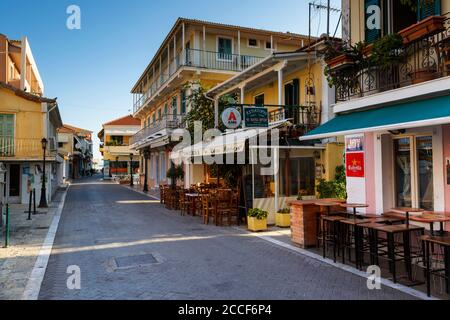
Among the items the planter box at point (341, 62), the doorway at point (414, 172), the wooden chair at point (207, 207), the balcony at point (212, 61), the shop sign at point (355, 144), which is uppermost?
the balcony at point (212, 61)

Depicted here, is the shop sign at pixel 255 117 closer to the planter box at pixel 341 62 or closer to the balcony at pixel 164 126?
the planter box at pixel 341 62

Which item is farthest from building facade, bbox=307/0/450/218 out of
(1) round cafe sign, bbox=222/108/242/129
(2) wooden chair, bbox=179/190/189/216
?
(2) wooden chair, bbox=179/190/189/216

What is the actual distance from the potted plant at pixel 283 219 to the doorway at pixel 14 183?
15.0 m

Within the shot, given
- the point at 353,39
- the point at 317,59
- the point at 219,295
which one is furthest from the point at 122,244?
the point at 317,59

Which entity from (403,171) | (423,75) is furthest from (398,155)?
(423,75)

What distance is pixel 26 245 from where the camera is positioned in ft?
31.8

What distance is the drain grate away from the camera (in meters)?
7.58

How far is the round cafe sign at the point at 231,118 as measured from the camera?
12906 mm

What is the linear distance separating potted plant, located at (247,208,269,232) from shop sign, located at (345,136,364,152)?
3.38 metres

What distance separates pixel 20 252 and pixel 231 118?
756 centimetres

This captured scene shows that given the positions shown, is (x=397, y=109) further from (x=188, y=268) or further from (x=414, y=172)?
(x=188, y=268)

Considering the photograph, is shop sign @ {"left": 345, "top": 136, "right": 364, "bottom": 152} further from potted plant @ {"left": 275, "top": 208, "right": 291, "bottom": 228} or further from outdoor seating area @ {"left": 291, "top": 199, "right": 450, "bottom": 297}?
potted plant @ {"left": 275, "top": 208, "right": 291, "bottom": 228}

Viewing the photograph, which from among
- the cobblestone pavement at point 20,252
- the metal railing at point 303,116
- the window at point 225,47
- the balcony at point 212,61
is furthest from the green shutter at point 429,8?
the window at point 225,47
